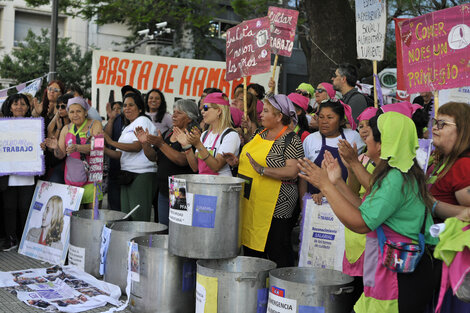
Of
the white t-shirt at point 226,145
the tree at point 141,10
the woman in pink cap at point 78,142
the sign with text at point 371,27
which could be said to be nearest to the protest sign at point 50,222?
the woman in pink cap at point 78,142

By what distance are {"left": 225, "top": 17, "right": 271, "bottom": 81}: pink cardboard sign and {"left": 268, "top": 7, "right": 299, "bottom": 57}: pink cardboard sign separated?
0.90 ft

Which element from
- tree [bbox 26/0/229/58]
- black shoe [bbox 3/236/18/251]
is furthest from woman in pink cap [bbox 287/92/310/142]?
tree [bbox 26/0/229/58]

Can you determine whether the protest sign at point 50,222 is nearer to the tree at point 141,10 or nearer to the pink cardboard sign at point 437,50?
the pink cardboard sign at point 437,50

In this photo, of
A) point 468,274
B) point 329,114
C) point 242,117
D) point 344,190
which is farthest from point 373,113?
point 242,117

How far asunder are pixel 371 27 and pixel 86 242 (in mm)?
3615

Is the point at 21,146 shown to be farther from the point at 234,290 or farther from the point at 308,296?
the point at 308,296

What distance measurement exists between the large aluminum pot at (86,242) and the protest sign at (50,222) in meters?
0.50

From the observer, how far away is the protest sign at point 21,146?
23.8ft

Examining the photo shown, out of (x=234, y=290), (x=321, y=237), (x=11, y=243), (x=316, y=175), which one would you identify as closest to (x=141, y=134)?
(x=321, y=237)

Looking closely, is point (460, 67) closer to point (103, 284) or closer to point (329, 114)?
point (329, 114)

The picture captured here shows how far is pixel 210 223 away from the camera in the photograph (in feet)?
15.0

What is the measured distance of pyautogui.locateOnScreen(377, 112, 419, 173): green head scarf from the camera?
3117 mm

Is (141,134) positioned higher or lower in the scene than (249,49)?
lower

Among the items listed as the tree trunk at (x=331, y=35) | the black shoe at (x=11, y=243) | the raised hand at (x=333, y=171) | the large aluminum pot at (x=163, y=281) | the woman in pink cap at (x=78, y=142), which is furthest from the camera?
the tree trunk at (x=331, y=35)
